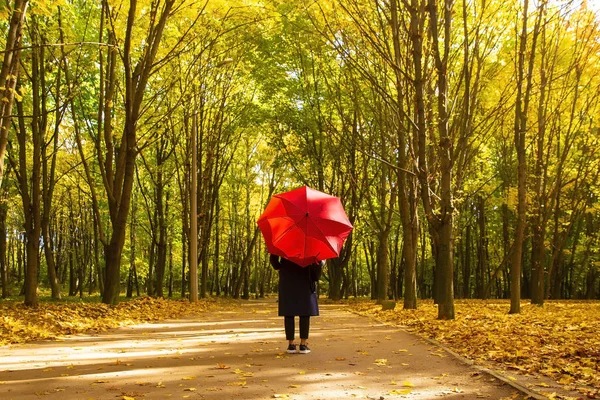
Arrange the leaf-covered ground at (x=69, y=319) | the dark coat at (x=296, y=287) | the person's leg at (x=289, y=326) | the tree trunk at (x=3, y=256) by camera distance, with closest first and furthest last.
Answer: the dark coat at (x=296, y=287) < the person's leg at (x=289, y=326) < the leaf-covered ground at (x=69, y=319) < the tree trunk at (x=3, y=256)

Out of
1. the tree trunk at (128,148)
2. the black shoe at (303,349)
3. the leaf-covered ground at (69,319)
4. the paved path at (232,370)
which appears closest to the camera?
the paved path at (232,370)

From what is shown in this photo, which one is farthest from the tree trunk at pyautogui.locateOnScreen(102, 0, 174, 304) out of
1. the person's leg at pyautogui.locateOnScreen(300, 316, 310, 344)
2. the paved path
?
the person's leg at pyautogui.locateOnScreen(300, 316, 310, 344)

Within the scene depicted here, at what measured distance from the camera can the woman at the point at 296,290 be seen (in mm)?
7727

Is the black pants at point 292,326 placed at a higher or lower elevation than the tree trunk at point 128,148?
lower

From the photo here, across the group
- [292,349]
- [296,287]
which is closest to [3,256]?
[292,349]

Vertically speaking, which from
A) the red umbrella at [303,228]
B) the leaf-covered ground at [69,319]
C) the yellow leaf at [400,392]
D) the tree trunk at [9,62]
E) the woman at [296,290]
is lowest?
the leaf-covered ground at [69,319]

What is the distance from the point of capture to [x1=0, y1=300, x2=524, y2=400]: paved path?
17.6 feet

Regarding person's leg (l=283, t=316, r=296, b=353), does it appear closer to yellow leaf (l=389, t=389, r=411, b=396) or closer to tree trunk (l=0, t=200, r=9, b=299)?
yellow leaf (l=389, t=389, r=411, b=396)

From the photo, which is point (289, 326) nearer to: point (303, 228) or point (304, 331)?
point (304, 331)

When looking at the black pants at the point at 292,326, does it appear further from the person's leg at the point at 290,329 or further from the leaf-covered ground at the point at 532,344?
the leaf-covered ground at the point at 532,344

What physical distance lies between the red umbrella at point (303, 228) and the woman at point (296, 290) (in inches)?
12.7

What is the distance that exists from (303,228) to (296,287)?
86cm

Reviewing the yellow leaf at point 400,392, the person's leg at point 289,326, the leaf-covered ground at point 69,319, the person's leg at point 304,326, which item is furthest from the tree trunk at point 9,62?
the yellow leaf at point 400,392

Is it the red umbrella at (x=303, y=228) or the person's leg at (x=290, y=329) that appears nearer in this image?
the red umbrella at (x=303, y=228)
